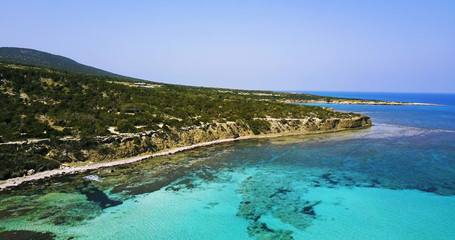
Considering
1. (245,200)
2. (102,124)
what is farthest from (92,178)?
(245,200)

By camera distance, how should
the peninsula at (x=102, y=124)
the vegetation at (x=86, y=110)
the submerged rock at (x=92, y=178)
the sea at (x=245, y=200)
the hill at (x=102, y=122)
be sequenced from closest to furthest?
the sea at (x=245, y=200), the submerged rock at (x=92, y=178), the peninsula at (x=102, y=124), the hill at (x=102, y=122), the vegetation at (x=86, y=110)

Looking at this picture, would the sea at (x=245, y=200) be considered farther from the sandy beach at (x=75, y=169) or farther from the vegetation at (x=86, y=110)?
the vegetation at (x=86, y=110)

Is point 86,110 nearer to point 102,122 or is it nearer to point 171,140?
point 102,122

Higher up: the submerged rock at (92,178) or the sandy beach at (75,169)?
the sandy beach at (75,169)

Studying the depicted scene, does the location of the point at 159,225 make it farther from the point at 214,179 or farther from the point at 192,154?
the point at 192,154

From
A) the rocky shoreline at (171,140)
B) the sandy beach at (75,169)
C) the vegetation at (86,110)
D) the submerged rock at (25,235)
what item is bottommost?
the submerged rock at (25,235)

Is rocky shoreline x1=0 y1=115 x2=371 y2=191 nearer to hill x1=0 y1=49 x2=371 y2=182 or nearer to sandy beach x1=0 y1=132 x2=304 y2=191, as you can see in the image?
sandy beach x1=0 y1=132 x2=304 y2=191

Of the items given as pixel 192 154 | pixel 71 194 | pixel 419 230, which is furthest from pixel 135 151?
pixel 419 230

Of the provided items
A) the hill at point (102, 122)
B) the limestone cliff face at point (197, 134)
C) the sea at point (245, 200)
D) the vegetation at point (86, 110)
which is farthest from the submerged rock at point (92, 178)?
the vegetation at point (86, 110)
